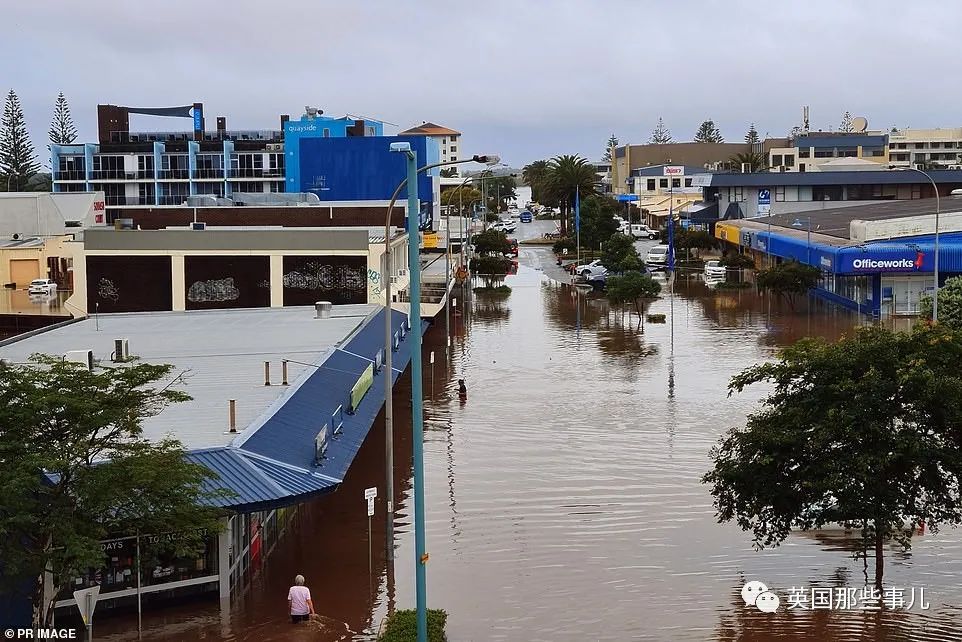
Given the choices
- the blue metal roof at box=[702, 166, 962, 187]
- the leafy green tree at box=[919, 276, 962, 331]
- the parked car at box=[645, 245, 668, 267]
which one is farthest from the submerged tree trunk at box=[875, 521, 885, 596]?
the blue metal roof at box=[702, 166, 962, 187]

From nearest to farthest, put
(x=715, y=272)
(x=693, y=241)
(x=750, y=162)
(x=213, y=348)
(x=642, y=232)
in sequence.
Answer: (x=213, y=348) < (x=715, y=272) < (x=693, y=241) < (x=642, y=232) < (x=750, y=162)

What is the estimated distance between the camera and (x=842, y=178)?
116500mm

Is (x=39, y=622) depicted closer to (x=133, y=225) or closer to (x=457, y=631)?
(x=457, y=631)

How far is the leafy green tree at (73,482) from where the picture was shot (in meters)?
17.0

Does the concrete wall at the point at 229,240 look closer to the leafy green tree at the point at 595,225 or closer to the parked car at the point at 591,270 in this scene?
the parked car at the point at 591,270

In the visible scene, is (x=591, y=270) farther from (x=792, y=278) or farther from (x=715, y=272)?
(x=792, y=278)

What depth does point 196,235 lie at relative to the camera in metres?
55.0

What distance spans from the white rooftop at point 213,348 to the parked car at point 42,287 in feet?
72.2

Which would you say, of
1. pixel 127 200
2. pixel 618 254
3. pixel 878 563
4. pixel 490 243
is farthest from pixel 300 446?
pixel 127 200

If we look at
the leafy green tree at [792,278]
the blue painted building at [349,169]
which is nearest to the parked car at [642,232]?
the blue painted building at [349,169]

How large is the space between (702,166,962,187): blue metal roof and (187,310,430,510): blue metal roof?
88.4 m

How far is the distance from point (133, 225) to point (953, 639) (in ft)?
179

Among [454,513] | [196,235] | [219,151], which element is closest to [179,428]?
[454,513]

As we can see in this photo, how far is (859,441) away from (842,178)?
101 meters
